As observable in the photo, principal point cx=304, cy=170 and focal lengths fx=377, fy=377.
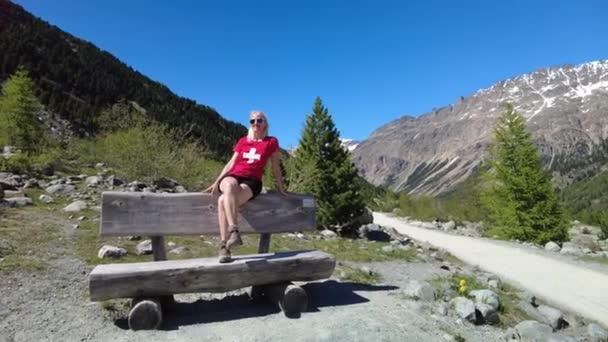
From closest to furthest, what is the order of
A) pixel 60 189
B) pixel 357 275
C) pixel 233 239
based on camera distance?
pixel 233 239
pixel 357 275
pixel 60 189

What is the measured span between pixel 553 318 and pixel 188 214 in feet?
23.9

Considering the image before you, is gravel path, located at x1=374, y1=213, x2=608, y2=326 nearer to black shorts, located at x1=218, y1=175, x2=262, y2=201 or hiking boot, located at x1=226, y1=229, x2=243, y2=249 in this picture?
black shorts, located at x1=218, y1=175, x2=262, y2=201

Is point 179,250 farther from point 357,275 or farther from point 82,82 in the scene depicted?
point 82,82

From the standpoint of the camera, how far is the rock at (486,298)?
21.5 feet

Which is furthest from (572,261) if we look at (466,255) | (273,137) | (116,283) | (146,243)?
(116,283)

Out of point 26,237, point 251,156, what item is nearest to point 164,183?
point 26,237

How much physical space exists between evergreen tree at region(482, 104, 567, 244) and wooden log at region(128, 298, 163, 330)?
21568 mm

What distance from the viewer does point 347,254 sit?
11.2 meters

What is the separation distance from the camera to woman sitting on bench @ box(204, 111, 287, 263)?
5.29 metres

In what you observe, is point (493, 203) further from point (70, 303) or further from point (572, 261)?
point (70, 303)

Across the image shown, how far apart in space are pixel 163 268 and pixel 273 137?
2659mm

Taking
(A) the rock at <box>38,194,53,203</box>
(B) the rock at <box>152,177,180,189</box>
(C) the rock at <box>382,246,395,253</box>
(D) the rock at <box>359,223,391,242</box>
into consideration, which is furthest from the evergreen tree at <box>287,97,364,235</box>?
(A) the rock at <box>38,194,53,203</box>

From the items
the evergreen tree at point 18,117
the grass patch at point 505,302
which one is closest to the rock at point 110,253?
the grass patch at point 505,302

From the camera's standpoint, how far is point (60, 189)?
50.1ft
